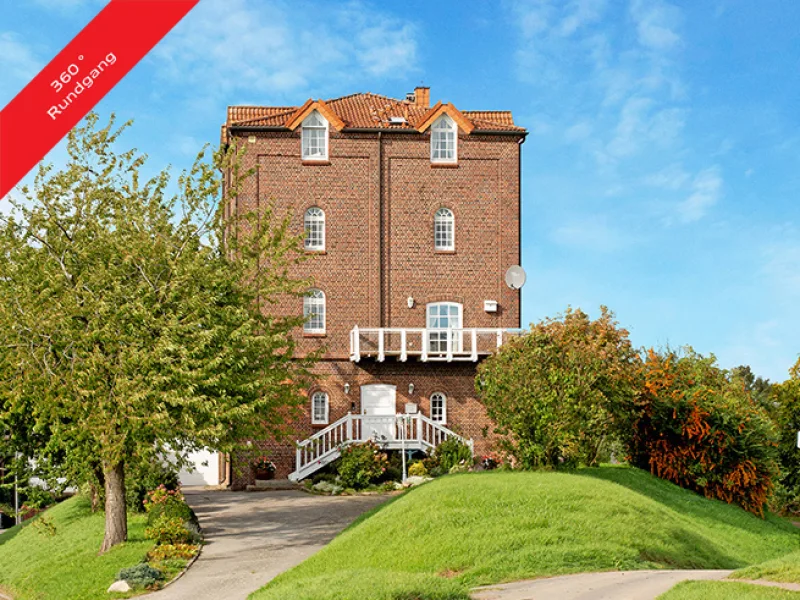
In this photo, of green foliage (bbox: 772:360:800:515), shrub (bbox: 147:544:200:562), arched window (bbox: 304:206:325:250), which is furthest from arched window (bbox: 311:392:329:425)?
green foliage (bbox: 772:360:800:515)

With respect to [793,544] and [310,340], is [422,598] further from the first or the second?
[310,340]

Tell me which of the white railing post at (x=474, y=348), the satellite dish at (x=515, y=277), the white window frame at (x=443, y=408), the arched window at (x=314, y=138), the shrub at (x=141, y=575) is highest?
the arched window at (x=314, y=138)

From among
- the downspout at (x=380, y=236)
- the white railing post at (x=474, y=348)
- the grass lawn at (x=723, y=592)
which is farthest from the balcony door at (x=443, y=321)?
the grass lawn at (x=723, y=592)

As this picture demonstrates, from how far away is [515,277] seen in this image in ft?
123

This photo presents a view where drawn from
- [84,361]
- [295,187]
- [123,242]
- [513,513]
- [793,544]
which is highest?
[295,187]

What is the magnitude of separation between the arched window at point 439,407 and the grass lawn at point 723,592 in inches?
926

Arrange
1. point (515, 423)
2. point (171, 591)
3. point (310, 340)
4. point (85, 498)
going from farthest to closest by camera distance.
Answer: point (310, 340) → point (85, 498) → point (515, 423) → point (171, 591)

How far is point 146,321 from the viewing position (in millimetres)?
20438

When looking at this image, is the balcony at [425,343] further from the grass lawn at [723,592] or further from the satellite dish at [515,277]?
the grass lawn at [723,592]

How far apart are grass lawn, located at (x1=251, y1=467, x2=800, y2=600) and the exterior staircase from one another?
37.1 ft

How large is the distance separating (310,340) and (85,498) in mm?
10186

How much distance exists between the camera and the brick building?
36.6m

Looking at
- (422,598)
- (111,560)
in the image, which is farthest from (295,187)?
(422,598)

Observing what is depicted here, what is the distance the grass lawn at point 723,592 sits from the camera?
40.2 feet
